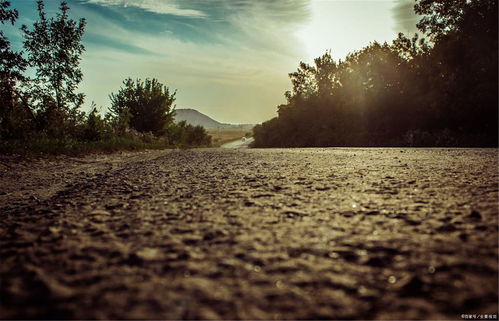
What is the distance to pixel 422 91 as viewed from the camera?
18.5m

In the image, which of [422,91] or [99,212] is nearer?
[99,212]

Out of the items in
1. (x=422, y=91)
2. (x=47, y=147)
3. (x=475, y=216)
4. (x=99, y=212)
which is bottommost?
(x=99, y=212)

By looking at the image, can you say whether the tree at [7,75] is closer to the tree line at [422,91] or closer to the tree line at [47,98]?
the tree line at [47,98]

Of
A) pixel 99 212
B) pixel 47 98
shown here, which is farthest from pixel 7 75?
pixel 99 212

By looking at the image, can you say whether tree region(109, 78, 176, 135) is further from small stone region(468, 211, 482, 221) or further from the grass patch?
small stone region(468, 211, 482, 221)

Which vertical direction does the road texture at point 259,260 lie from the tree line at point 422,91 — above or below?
below

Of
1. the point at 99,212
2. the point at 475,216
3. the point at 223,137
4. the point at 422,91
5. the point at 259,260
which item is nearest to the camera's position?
the point at 259,260

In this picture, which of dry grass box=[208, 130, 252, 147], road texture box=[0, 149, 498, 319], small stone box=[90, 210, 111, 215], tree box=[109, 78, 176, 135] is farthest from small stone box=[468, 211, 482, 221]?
dry grass box=[208, 130, 252, 147]

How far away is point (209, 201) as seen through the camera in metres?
1.83

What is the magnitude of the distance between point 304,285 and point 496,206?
3.95ft

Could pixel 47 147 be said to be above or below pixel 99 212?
above

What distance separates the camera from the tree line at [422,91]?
1563 centimetres

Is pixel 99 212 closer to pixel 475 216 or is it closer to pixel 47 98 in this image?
pixel 475 216

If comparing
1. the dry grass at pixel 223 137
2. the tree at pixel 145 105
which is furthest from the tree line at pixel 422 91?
the dry grass at pixel 223 137
